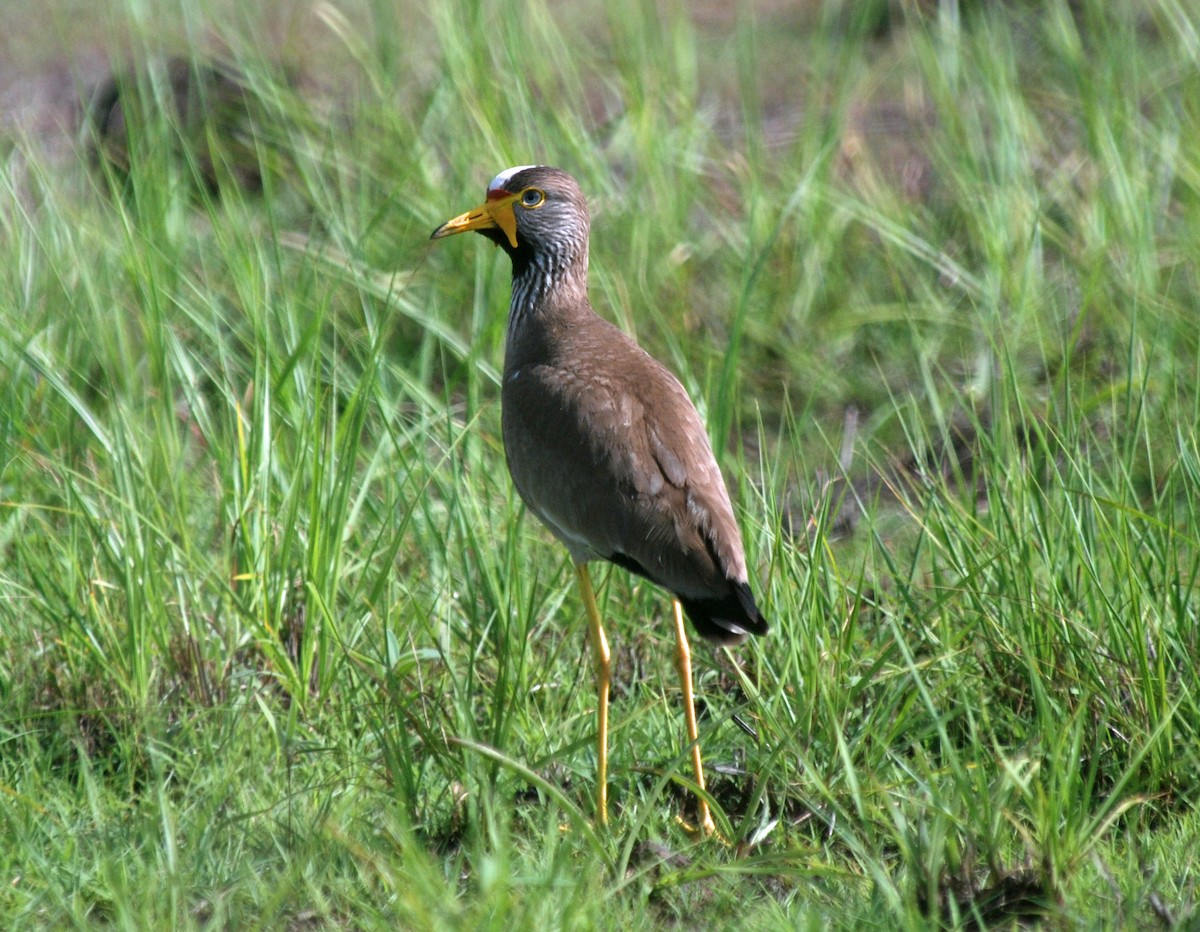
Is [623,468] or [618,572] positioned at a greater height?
[623,468]

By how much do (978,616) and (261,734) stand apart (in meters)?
1.67

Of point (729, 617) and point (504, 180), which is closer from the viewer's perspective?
point (729, 617)

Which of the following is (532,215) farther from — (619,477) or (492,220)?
(619,477)

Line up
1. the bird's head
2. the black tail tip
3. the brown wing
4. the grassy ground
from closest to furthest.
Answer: the grassy ground < the black tail tip < the brown wing < the bird's head

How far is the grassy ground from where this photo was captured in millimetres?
2934

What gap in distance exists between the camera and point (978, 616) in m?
3.45

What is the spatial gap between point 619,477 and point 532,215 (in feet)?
2.87

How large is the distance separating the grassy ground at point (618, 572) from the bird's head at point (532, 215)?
34 centimetres

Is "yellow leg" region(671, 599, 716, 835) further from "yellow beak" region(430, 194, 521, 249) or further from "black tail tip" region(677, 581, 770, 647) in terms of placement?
"yellow beak" region(430, 194, 521, 249)

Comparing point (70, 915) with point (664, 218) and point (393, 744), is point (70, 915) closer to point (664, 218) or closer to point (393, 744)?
point (393, 744)

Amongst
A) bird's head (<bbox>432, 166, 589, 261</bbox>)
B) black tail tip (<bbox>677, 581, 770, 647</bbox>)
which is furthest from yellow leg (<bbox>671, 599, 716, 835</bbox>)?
bird's head (<bbox>432, 166, 589, 261</bbox>)

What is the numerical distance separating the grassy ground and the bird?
0.15 meters

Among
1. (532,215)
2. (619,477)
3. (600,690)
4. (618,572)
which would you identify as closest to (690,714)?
(600,690)

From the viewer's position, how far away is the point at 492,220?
157 inches
